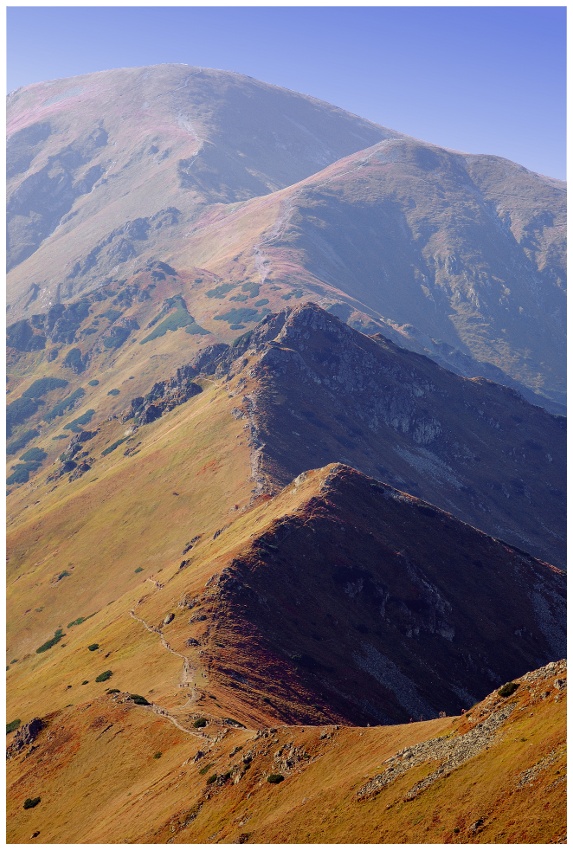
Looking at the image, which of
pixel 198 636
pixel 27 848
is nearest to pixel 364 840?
pixel 27 848

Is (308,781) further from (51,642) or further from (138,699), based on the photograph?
(51,642)

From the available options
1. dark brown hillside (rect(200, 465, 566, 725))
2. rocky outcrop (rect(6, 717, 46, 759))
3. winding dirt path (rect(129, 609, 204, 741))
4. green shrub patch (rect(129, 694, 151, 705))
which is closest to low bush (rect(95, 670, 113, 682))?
winding dirt path (rect(129, 609, 204, 741))

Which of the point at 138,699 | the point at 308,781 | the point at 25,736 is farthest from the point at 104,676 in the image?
the point at 308,781

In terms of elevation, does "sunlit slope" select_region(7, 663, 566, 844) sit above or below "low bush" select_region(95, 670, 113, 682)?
above

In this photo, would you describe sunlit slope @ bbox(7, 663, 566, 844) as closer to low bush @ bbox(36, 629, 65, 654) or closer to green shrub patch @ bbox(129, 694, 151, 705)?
green shrub patch @ bbox(129, 694, 151, 705)

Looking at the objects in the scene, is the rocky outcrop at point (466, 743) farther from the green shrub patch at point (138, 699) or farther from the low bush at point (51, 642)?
the low bush at point (51, 642)

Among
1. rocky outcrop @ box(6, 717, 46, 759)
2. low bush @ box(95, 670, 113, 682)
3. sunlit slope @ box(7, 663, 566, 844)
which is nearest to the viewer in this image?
sunlit slope @ box(7, 663, 566, 844)
